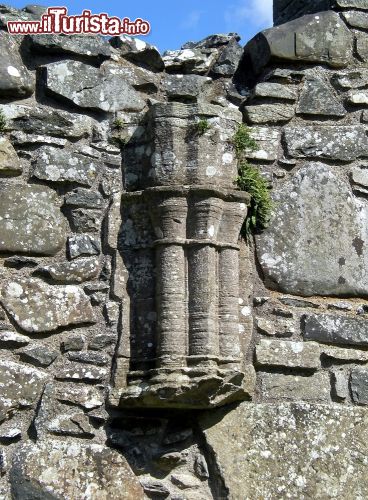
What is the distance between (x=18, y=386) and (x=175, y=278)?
2.97 ft

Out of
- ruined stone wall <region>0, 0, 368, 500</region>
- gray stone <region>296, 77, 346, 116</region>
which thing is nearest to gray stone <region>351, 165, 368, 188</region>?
ruined stone wall <region>0, 0, 368, 500</region>

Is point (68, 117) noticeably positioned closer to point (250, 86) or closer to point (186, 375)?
point (250, 86)

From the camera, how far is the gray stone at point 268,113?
5.43 metres

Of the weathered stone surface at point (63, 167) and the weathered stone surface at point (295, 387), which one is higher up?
the weathered stone surface at point (63, 167)

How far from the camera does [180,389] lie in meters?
4.65

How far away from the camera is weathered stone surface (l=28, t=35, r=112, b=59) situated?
16.9 ft

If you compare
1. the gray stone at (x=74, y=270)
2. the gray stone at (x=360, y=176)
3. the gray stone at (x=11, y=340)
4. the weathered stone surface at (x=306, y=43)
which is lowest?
the gray stone at (x=11, y=340)

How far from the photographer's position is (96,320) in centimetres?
490

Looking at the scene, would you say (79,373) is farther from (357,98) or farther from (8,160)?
(357,98)

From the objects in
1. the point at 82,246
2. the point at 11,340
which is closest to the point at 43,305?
the point at 11,340

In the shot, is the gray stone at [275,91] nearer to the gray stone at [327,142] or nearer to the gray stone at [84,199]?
the gray stone at [327,142]

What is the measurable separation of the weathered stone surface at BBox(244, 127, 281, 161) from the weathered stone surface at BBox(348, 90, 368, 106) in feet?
1.65

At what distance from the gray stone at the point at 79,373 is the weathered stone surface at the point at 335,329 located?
1.10 metres

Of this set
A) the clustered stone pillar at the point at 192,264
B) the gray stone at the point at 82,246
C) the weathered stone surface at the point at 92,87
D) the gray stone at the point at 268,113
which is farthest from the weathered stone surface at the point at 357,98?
the gray stone at the point at 82,246
